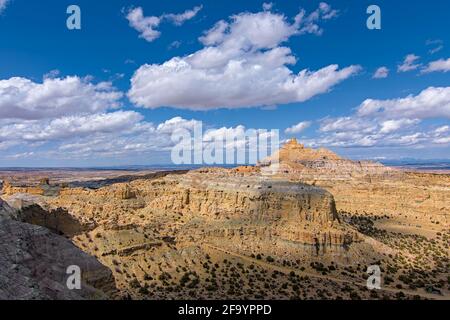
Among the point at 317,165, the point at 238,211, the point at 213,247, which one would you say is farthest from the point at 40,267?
the point at 317,165

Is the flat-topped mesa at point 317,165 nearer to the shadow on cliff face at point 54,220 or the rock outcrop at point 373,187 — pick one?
the rock outcrop at point 373,187

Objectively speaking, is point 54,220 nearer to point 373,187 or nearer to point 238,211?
point 238,211

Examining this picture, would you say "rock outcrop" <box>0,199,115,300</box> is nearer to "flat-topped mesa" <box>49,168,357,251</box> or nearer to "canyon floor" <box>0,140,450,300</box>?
"canyon floor" <box>0,140,450,300</box>

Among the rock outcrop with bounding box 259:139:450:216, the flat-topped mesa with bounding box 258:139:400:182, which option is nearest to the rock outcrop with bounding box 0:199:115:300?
the rock outcrop with bounding box 259:139:450:216

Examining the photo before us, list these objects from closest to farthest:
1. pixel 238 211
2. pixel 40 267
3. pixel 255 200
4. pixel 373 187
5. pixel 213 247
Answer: pixel 40 267 < pixel 213 247 < pixel 255 200 < pixel 238 211 < pixel 373 187
